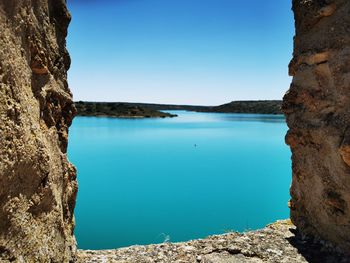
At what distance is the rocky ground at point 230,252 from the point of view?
682 centimetres

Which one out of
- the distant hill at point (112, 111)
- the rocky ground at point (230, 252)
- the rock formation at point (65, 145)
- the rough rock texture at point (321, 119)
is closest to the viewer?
the rock formation at point (65, 145)

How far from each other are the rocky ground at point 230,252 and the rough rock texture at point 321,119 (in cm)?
43

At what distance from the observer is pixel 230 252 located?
23.5ft

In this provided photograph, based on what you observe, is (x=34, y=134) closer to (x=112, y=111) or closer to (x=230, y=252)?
(x=230, y=252)

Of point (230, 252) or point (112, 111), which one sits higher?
point (112, 111)

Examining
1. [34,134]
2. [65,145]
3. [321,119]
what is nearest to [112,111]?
[65,145]

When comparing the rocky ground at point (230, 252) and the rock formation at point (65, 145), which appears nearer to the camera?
the rock formation at point (65, 145)

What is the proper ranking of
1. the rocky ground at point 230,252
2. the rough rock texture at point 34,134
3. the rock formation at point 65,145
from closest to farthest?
1. the rough rock texture at point 34,134
2. the rock formation at point 65,145
3. the rocky ground at point 230,252

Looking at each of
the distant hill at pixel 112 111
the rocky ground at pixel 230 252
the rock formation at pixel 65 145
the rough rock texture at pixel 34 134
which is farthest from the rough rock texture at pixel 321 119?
the distant hill at pixel 112 111

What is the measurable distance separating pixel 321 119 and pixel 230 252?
3.15m

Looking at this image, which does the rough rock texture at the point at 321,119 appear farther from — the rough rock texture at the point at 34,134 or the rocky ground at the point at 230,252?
the rough rock texture at the point at 34,134

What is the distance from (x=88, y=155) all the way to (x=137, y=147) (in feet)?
20.5

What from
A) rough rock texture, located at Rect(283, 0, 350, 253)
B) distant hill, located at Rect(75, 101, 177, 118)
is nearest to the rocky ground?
rough rock texture, located at Rect(283, 0, 350, 253)

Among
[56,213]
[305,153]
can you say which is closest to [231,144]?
[305,153]
